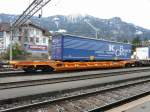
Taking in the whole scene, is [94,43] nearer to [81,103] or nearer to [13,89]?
[13,89]

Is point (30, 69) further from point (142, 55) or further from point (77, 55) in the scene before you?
point (142, 55)

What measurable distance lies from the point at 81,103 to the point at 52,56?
17949 millimetres

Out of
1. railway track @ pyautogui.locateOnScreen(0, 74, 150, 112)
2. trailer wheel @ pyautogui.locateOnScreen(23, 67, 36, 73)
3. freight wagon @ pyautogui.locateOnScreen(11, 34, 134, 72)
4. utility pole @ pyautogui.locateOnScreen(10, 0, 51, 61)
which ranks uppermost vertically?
utility pole @ pyautogui.locateOnScreen(10, 0, 51, 61)

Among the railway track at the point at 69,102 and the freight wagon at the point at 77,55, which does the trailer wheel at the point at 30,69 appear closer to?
the freight wagon at the point at 77,55

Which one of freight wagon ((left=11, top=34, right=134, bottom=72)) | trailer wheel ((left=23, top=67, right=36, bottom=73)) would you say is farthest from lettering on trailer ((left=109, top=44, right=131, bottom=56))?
trailer wheel ((left=23, top=67, right=36, bottom=73))

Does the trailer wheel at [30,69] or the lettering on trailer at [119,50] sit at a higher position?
the lettering on trailer at [119,50]

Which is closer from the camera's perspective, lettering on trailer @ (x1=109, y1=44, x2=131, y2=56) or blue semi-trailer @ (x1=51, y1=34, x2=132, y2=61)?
blue semi-trailer @ (x1=51, y1=34, x2=132, y2=61)

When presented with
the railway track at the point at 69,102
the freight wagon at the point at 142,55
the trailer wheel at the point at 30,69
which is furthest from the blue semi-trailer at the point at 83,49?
the railway track at the point at 69,102

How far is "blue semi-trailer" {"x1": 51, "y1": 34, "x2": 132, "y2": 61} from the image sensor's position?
95.2 ft

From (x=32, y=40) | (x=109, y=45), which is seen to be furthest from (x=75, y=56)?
(x=32, y=40)

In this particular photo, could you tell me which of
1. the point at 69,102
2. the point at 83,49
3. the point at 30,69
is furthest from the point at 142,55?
the point at 69,102

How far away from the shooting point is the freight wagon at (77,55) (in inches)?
1047

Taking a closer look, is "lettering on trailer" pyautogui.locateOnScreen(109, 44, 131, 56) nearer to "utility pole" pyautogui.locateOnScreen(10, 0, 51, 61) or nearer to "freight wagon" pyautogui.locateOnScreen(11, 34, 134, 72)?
"freight wagon" pyautogui.locateOnScreen(11, 34, 134, 72)

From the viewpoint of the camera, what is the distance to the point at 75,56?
30.3 metres
